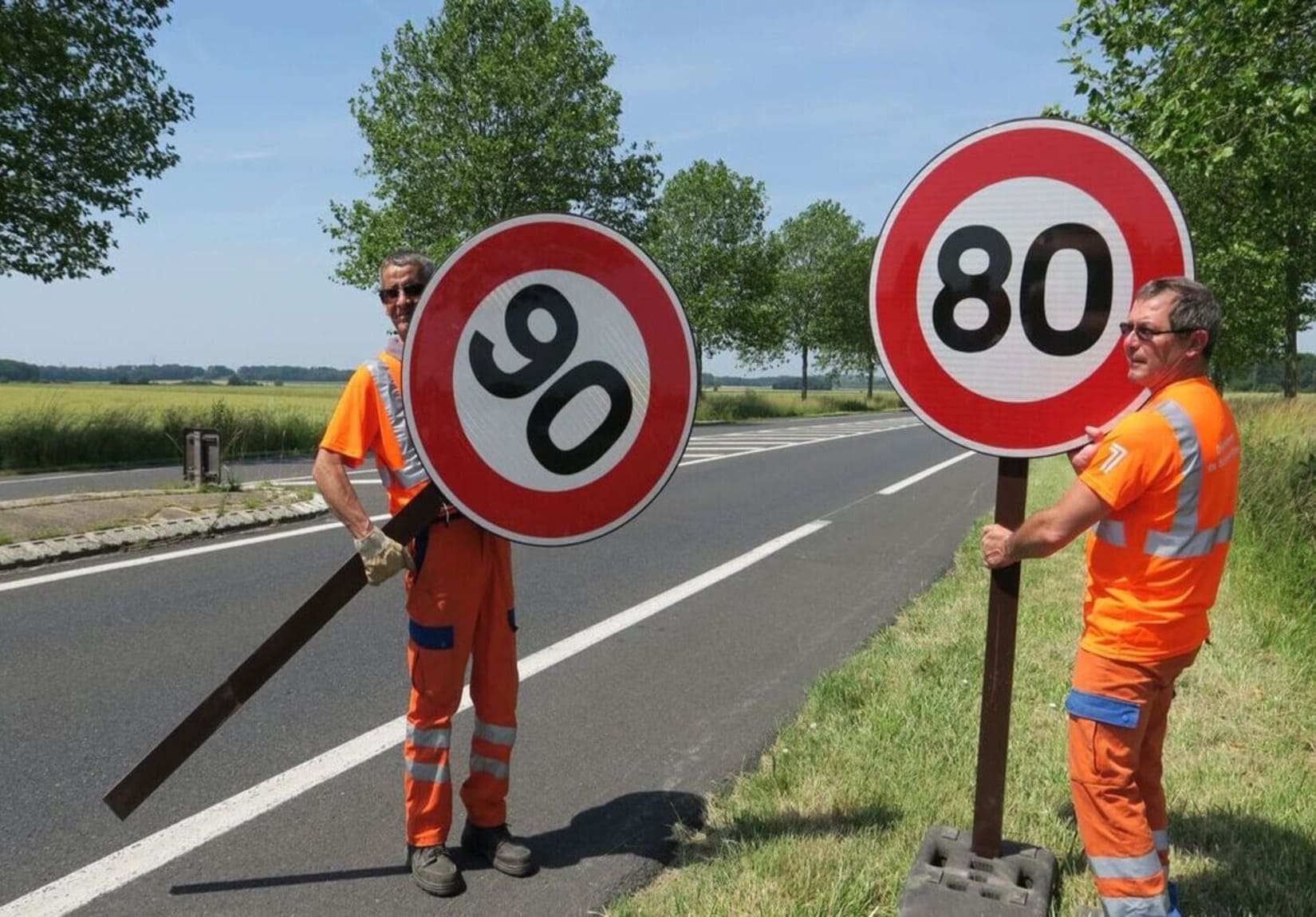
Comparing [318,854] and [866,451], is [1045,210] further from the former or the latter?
[866,451]

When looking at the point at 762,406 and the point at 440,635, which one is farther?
the point at 762,406

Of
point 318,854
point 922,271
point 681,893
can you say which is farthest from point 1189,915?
point 318,854

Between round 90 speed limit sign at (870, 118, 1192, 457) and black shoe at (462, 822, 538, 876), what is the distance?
6.01 ft

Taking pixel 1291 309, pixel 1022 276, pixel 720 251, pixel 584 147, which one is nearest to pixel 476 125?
pixel 584 147

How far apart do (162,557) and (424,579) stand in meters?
6.06

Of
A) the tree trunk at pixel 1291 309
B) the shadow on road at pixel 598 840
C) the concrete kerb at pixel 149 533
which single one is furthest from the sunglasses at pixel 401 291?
the tree trunk at pixel 1291 309

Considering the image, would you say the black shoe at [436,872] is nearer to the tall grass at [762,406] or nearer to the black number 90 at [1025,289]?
the black number 90 at [1025,289]

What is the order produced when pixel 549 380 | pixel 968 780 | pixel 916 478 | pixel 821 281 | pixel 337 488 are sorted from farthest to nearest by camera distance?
pixel 821 281, pixel 916 478, pixel 968 780, pixel 337 488, pixel 549 380

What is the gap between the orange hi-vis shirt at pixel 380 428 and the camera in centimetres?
287

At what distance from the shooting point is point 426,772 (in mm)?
2961

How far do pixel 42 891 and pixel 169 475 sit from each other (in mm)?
12746

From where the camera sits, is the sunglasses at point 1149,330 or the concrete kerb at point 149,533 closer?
the sunglasses at point 1149,330

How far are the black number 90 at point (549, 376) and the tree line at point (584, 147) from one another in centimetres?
29

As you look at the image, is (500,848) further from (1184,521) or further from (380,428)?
(1184,521)
